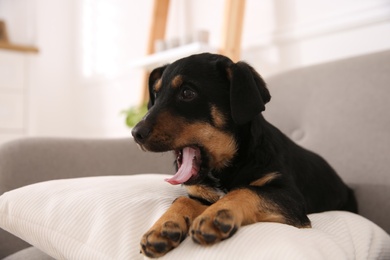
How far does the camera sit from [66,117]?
4.82 metres

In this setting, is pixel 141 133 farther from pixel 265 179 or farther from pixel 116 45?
pixel 116 45

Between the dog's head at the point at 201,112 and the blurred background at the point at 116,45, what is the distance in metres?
1.10

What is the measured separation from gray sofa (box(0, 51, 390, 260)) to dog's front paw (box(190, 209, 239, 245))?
2.28ft

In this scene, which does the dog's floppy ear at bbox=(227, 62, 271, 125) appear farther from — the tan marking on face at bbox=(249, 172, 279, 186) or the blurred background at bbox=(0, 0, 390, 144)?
the blurred background at bbox=(0, 0, 390, 144)

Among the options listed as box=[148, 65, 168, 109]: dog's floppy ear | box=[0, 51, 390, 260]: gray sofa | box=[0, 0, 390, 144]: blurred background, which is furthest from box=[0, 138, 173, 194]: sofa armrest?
box=[0, 0, 390, 144]: blurred background

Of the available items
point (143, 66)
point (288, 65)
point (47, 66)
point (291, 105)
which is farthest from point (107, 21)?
point (291, 105)

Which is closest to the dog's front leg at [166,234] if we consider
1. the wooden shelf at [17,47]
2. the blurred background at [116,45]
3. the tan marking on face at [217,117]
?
the tan marking on face at [217,117]

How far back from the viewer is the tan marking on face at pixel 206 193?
1.21m

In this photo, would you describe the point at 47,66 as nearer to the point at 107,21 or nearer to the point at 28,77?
the point at 28,77

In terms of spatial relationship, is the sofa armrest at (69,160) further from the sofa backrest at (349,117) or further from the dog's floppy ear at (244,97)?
the dog's floppy ear at (244,97)

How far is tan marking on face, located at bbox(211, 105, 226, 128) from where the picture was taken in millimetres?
1167

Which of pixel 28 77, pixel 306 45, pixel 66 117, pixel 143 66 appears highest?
pixel 306 45

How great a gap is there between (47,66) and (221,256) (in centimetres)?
435

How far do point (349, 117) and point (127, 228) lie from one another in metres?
1.02
